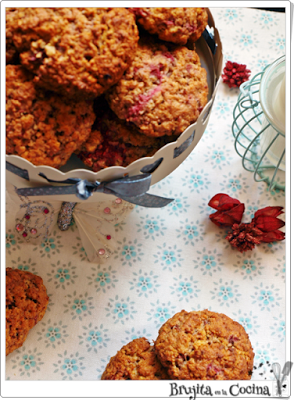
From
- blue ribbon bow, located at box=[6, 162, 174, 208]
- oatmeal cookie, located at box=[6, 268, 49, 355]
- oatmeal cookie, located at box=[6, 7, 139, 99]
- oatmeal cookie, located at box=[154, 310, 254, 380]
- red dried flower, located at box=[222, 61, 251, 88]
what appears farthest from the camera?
red dried flower, located at box=[222, 61, 251, 88]

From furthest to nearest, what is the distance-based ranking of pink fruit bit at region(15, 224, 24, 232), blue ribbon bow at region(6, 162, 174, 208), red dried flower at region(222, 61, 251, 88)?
red dried flower at region(222, 61, 251, 88) < pink fruit bit at region(15, 224, 24, 232) < blue ribbon bow at region(6, 162, 174, 208)

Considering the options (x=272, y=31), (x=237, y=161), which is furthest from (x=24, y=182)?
(x=272, y=31)

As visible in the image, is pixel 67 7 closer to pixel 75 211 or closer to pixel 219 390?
pixel 75 211

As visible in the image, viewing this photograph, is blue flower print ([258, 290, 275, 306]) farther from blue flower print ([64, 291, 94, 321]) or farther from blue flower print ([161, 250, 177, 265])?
blue flower print ([64, 291, 94, 321])

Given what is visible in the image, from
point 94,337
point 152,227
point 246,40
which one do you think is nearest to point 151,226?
point 152,227

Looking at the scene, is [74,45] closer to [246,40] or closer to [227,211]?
[227,211]

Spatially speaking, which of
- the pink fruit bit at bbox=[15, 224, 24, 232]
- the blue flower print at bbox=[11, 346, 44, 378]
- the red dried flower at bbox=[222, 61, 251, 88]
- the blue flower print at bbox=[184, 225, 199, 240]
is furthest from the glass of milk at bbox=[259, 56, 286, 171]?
the blue flower print at bbox=[11, 346, 44, 378]
